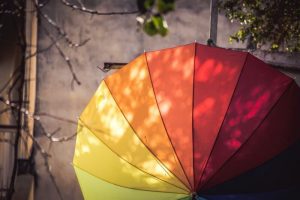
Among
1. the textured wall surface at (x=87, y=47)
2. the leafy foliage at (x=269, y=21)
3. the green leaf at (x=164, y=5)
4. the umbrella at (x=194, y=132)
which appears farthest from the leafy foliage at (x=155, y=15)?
the textured wall surface at (x=87, y=47)

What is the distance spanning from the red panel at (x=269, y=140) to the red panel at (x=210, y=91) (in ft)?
0.82

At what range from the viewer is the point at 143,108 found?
507cm

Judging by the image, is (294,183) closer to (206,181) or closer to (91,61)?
(206,181)

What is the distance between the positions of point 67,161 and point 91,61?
1.75 meters

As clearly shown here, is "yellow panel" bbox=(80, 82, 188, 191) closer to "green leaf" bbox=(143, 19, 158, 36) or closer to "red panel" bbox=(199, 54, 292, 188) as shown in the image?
"red panel" bbox=(199, 54, 292, 188)

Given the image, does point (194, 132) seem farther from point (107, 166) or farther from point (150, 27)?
point (150, 27)

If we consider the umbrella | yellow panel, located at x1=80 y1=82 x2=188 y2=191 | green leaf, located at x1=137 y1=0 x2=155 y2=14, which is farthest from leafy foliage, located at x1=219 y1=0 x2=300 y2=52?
green leaf, located at x1=137 y1=0 x2=155 y2=14

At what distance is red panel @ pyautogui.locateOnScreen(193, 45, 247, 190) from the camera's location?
15.5ft

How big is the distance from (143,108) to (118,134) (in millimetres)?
366

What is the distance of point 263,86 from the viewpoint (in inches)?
195

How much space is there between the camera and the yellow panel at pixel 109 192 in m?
4.75

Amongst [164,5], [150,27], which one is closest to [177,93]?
[150,27]

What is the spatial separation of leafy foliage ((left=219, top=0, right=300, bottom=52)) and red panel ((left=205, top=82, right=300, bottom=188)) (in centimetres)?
271

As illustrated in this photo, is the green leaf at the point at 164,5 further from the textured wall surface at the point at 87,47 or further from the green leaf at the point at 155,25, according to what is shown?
the textured wall surface at the point at 87,47
